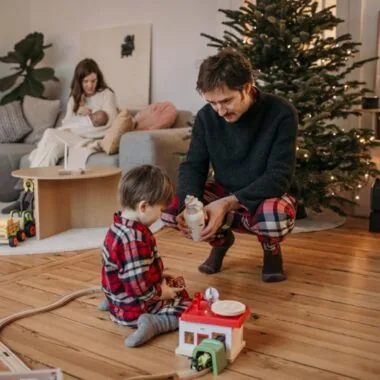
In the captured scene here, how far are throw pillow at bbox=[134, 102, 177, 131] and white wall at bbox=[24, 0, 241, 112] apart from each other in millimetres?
415

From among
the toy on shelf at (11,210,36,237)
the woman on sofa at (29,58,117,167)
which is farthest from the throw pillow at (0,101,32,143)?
the toy on shelf at (11,210,36,237)

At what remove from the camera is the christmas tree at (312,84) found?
301 centimetres

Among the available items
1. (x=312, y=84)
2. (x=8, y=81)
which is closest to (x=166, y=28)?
(x=8, y=81)

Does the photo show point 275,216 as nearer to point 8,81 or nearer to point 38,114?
point 38,114

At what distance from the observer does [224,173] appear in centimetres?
229

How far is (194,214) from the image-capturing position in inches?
77.7

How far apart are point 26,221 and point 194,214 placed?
141 cm

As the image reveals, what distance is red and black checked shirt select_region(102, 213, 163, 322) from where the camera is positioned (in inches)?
67.8

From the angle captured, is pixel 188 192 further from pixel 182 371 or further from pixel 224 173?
pixel 182 371

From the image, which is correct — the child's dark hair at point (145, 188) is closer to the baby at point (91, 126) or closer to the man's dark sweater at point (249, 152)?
the man's dark sweater at point (249, 152)

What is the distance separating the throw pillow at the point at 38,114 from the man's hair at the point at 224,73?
2769 mm

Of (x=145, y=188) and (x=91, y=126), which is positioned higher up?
(x=91, y=126)

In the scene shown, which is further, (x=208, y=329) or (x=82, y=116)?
(x=82, y=116)

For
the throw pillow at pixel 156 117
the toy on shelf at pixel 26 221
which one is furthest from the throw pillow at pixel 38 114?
the toy on shelf at pixel 26 221
